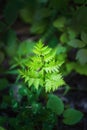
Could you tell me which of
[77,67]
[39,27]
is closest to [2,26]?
[39,27]

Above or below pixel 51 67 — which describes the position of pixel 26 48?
above

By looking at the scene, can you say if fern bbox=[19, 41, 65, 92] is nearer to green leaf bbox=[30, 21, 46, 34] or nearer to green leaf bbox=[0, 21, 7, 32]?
green leaf bbox=[0, 21, 7, 32]

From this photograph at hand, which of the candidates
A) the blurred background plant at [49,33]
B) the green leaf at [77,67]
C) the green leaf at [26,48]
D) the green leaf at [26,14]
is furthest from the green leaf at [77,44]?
the green leaf at [26,14]

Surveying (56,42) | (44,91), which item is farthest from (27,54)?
(44,91)

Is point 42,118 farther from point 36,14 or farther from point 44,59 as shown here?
point 36,14

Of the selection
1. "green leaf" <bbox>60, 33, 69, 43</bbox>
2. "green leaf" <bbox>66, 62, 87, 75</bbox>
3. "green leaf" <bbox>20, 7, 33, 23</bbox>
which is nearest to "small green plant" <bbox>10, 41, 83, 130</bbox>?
"green leaf" <bbox>66, 62, 87, 75</bbox>

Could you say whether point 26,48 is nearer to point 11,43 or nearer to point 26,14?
point 11,43

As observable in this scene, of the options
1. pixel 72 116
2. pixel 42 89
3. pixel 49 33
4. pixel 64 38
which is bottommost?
pixel 72 116
